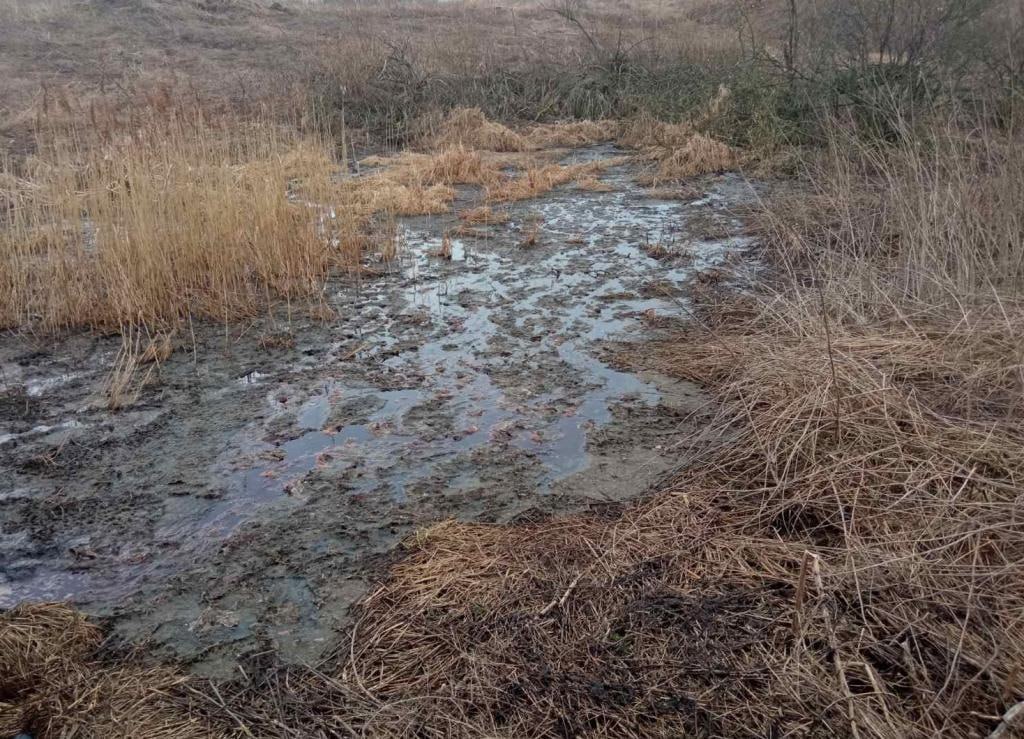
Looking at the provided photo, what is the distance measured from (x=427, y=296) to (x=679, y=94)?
26.0ft

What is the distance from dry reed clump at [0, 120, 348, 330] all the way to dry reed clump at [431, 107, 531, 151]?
578 centimetres

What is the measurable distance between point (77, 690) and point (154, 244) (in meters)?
3.87

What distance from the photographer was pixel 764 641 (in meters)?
2.52

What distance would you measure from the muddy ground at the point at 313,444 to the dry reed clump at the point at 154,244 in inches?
11.5

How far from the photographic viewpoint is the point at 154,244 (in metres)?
5.64

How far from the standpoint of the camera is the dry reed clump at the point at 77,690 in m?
2.38

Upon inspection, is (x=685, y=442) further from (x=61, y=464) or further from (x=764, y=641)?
(x=61, y=464)

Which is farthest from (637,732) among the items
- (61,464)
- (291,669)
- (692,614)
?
(61,464)

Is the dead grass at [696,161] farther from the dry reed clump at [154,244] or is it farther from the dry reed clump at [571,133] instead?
the dry reed clump at [154,244]

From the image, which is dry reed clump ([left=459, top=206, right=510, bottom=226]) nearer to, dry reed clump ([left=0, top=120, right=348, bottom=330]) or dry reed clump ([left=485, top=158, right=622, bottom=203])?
dry reed clump ([left=485, top=158, right=622, bottom=203])

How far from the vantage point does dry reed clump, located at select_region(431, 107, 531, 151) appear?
39.6 ft

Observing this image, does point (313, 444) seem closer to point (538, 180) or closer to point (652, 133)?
point (538, 180)

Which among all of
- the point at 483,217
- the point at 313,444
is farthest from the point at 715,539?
the point at 483,217

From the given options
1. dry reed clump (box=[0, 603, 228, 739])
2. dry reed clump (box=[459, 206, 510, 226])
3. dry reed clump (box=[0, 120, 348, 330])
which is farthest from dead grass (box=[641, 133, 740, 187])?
dry reed clump (box=[0, 603, 228, 739])
